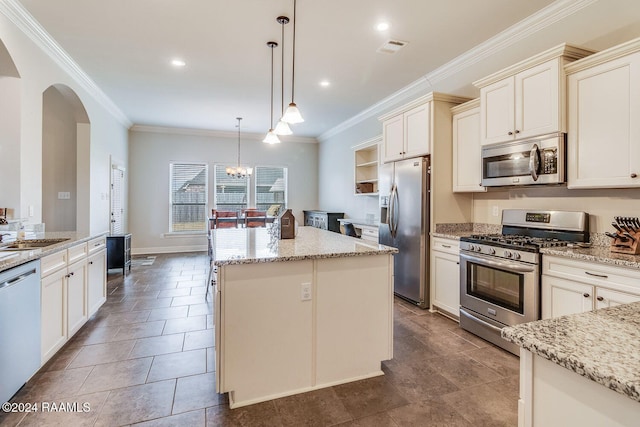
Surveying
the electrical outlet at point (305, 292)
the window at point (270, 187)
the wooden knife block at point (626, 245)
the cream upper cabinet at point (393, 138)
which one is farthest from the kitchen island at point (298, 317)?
the window at point (270, 187)

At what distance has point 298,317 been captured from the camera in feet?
7.02

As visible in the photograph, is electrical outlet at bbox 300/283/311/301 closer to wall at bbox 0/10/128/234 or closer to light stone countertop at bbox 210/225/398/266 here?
light stone countertop at bbox 210/225/398/266

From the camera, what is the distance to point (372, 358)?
235 centimetres

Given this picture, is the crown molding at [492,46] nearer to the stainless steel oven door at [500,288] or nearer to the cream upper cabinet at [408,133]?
the cream upper cabinet at [408,133]

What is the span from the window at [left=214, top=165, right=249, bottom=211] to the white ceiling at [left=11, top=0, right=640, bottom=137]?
9.47 feet

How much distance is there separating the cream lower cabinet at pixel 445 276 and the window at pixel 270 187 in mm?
5389

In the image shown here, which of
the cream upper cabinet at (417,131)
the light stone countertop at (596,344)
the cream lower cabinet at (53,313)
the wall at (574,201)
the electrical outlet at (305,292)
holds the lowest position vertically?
the cream lower cabinet at (53,313)

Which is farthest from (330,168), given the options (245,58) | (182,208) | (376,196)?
(245,58)

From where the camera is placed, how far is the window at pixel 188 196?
773 cm

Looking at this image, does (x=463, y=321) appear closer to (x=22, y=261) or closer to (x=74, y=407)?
(x=74, y=407)

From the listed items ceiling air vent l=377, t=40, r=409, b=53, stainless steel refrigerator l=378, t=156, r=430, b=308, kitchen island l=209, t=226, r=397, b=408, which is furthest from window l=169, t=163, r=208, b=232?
kitchen island l=209, t=226, r=397, b=408

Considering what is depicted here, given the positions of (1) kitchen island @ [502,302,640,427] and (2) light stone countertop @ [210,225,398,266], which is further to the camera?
(2) light stone countertop @ [210,225,398,266]

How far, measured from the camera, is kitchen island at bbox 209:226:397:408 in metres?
1.99

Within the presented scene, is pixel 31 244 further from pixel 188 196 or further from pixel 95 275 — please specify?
pixel 188 196
